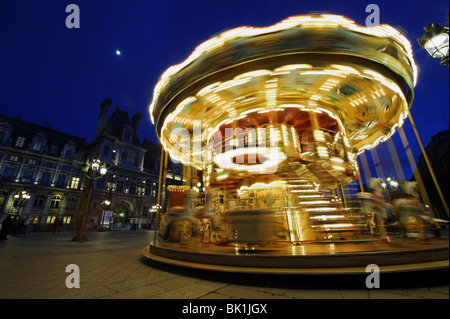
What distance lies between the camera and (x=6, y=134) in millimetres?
27422

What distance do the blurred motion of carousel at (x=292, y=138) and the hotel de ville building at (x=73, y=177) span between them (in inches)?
843

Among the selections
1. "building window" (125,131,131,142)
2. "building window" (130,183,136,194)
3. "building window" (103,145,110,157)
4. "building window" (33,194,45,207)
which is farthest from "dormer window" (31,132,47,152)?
"building window" (130,183,136,194)

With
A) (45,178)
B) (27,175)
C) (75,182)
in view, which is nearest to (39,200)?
(45,178)

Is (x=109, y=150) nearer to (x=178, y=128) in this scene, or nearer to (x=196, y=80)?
(x=178, y=128)

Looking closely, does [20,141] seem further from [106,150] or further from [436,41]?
[436,41]

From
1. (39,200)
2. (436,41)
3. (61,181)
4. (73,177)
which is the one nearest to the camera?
(436,41)

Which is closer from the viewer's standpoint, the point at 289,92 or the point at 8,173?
the point at 289,92

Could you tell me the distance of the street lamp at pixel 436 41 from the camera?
352 cm

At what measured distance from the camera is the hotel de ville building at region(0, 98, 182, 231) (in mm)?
26766

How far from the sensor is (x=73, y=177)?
31.6m

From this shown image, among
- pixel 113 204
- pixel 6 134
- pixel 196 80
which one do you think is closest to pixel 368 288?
pixel 196 80

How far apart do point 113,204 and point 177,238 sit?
2904cm

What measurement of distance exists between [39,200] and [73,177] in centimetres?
517

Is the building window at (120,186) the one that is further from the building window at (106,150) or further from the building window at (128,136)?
the building window at (128,136)
